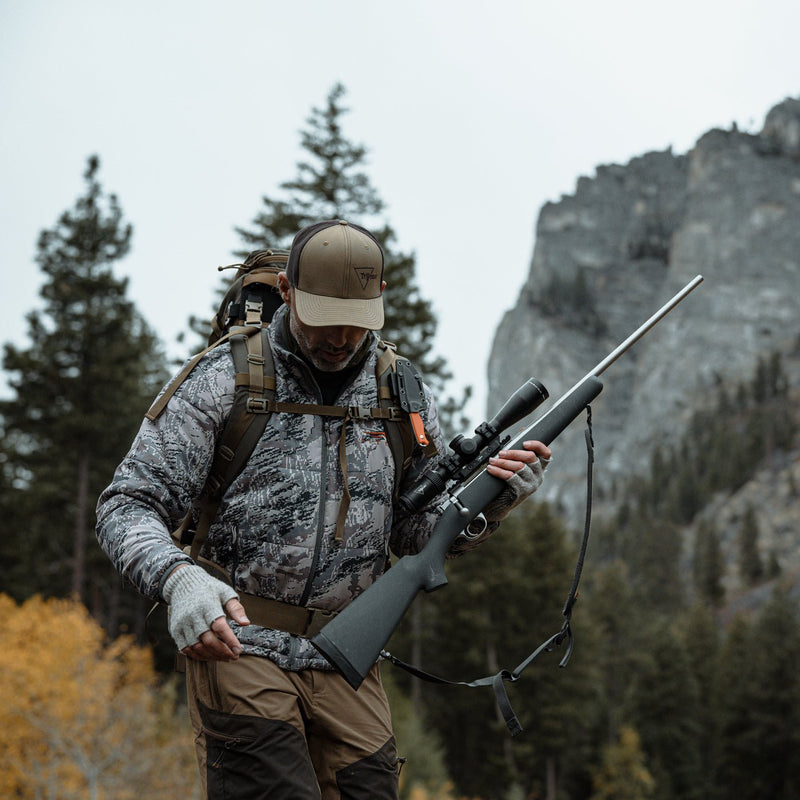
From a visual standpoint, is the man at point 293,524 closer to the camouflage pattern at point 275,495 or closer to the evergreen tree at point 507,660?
the camouflage pattern at point 275,495

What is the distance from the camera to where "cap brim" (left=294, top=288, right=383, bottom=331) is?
3732 mm

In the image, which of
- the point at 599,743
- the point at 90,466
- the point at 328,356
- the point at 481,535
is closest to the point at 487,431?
the point at 481,535

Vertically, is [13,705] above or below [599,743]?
above

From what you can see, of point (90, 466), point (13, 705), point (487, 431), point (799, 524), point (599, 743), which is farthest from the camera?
point (799, 524)

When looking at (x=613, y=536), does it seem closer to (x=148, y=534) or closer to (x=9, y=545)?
(x=9, y=545)

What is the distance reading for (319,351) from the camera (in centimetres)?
387

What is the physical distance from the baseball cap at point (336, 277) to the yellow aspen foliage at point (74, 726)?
2563 centimetres

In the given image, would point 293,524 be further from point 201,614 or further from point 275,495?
point 201,614

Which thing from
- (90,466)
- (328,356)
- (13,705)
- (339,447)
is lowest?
(13,705)

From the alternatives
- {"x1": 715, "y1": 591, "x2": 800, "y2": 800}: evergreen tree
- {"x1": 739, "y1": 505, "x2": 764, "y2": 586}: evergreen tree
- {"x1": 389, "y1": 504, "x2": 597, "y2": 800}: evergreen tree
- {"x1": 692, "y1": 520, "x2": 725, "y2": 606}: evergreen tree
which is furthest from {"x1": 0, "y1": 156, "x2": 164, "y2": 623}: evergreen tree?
{"x1": 739, "y1": 505, "x2": 764, "y2": 586}: evergreen tree

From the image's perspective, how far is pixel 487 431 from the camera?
422cm

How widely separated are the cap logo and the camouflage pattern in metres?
0.40

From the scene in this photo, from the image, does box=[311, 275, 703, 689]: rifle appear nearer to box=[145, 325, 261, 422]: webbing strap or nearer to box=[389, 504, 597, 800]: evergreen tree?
box=[145, 325, 261, 422]: webbing strap

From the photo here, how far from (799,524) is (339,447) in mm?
143080
